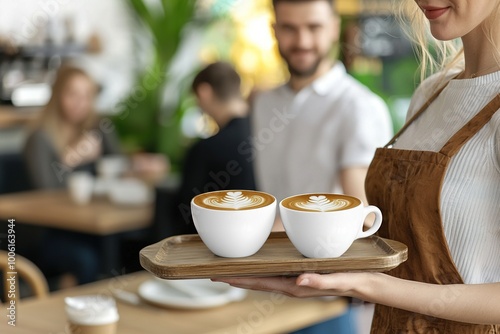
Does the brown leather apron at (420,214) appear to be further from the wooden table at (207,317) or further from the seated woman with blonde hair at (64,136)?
the seated woman with blonde hair at (64,136)

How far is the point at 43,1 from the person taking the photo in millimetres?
5219

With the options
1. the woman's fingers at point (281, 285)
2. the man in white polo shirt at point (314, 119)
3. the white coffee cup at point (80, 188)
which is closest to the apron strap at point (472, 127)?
the woman's fingers at point (281, 285)

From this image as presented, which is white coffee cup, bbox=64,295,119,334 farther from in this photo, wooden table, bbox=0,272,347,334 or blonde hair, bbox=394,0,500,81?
blonde hair, bbox=394,0,500,81

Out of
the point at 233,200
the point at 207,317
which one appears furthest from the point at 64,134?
the point at 233,200

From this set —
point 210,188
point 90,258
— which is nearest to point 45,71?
point 90,258

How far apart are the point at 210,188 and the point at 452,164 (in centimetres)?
204

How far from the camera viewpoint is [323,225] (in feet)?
3.61

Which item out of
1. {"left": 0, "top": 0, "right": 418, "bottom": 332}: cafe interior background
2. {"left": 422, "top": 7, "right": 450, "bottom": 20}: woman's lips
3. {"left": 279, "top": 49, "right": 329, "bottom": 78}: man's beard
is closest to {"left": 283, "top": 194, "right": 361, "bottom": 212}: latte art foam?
{"left": 422, "top": 7, "right": 450, "bottom": 20}: woman's lips

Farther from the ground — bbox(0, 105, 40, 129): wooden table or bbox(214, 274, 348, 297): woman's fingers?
bbox(214, 274, 348, 297): woman's fingers

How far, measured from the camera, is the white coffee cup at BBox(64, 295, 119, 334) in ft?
5.52

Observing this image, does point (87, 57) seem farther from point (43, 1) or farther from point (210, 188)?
point (210, 188)

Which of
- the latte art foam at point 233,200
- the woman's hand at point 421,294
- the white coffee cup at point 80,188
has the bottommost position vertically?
the white coffee cup at point 80,188

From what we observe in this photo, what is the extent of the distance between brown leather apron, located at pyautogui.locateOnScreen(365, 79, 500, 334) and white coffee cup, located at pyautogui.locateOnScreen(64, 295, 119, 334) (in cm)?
64

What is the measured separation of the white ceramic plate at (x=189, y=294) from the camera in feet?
6.66
